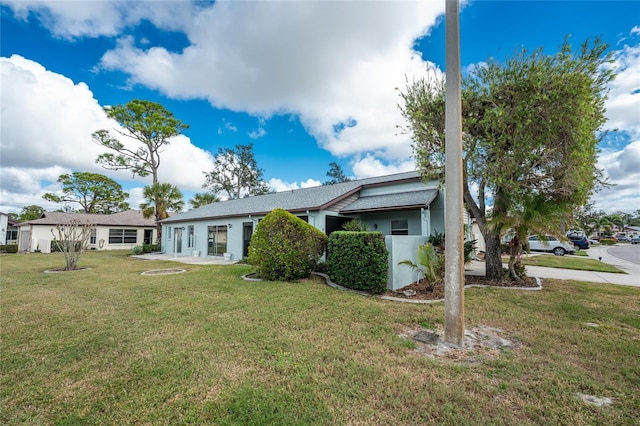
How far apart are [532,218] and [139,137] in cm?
3339

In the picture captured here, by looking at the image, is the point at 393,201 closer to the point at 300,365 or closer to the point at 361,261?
the point at 361,261

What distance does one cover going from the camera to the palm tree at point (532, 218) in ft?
26.3

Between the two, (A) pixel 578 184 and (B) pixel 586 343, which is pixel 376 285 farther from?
(A) pixel 578 184

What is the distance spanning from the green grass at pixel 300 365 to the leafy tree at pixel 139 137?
84.5 feet

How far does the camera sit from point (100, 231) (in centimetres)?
2891

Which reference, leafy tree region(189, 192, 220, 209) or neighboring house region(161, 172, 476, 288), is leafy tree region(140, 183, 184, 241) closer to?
leafy tree region(189, 192, 220, 209)

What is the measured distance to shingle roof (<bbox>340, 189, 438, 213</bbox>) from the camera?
11.6 m

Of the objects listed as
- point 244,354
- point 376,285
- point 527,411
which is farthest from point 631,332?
point 244,354

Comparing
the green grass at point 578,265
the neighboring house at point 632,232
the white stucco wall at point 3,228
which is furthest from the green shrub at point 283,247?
the neighboring house at point 632,232

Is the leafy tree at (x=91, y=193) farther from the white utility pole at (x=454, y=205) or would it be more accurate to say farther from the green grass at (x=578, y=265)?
the green grass at (x=578, y=265)

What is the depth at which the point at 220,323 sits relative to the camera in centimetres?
505

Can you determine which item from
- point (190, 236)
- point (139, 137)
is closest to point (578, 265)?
point (190, 236)

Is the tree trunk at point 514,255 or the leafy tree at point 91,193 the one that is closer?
the tree trunk at point 514,255

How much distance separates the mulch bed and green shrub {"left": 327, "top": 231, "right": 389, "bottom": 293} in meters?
0.57
